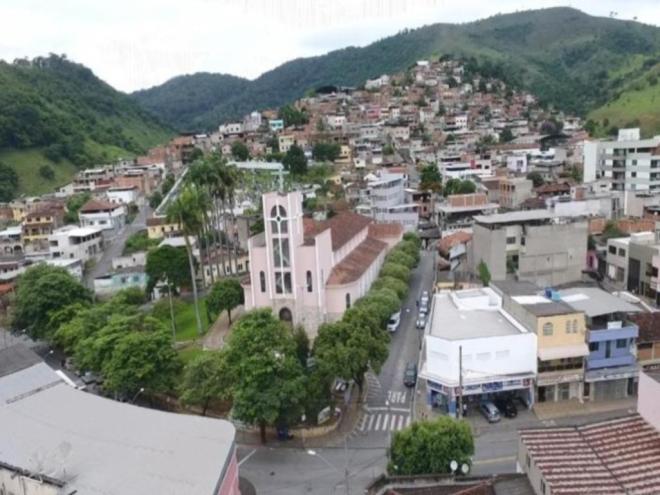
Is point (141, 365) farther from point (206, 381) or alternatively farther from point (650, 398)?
point (650, 398)

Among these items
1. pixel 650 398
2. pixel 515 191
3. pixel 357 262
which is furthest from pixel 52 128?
pixel 650 398

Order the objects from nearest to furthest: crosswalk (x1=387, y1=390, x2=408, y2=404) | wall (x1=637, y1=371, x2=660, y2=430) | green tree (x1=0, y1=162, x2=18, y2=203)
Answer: wall (x1=637, y1=371, x2=660, y2=430)
crosswalk (x1=387, y1=390, x2=408, y2=404)
green tree (x1=0, y1=162, x2=18, y2=203)

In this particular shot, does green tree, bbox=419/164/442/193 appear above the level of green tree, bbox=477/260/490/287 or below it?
above

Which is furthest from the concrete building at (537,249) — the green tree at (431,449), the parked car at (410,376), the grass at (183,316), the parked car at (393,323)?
the green tree at (431,449)

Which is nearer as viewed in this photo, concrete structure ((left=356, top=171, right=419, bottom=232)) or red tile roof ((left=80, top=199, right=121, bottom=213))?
concrete structure ((left=356, top=171, right=419, bottom=232))

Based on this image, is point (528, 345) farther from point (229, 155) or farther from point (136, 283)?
point (229, 155)

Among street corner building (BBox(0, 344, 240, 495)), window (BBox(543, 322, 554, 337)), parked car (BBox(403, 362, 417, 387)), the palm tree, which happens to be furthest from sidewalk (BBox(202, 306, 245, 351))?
window (BBox(543, 322, 554, 337))

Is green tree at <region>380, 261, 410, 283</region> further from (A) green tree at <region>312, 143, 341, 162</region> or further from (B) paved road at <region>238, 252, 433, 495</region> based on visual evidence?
(A) green tree at <region>312, 143, 341, 162</region>
